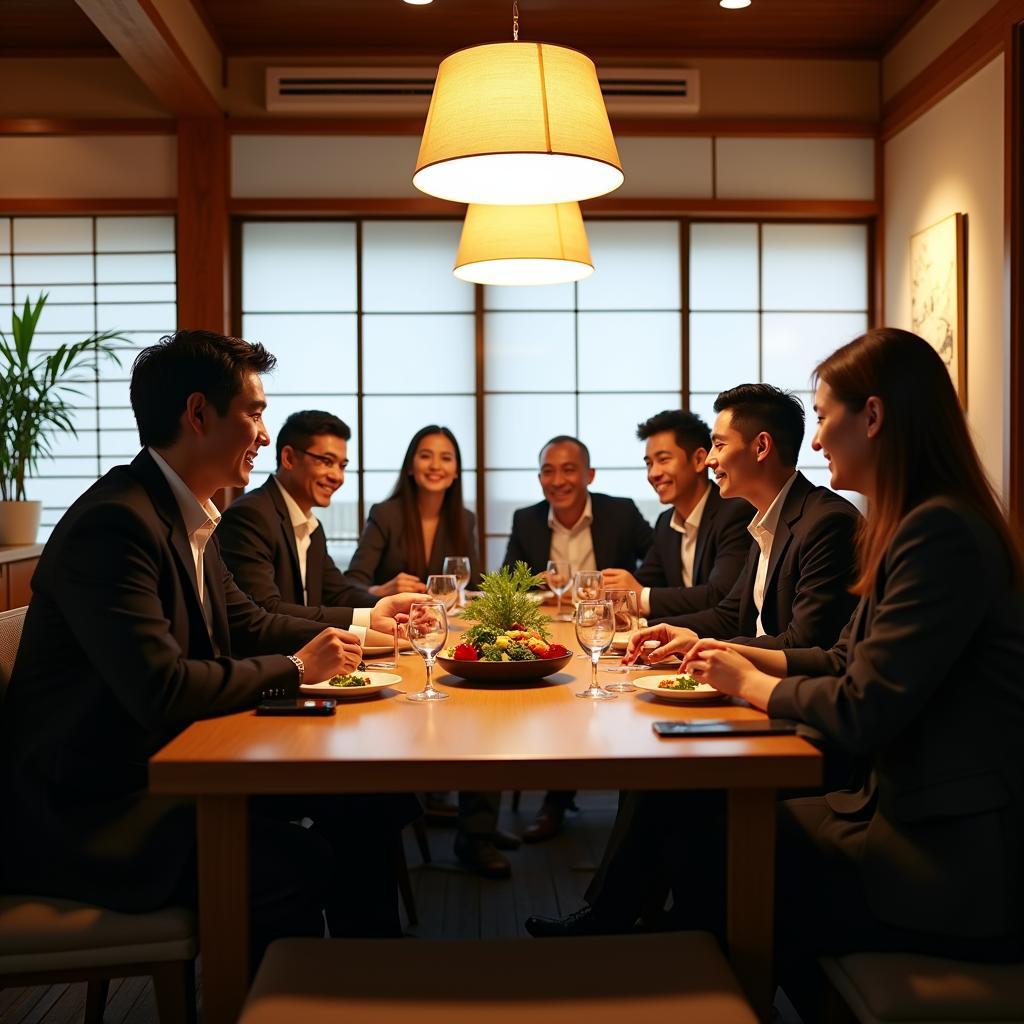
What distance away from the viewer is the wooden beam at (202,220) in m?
5.12

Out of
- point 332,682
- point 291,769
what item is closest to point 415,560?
point 332,682

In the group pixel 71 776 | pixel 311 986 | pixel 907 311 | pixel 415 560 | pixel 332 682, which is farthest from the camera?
pixel 907 311

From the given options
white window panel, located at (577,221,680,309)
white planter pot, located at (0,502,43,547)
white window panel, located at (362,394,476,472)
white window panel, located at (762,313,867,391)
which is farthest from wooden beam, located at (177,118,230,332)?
white window panel, located at (762,313,867,391)

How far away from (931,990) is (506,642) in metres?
0.94

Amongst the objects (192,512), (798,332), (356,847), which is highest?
(798,332)

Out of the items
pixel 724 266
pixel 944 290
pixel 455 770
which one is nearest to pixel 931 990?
pixel 455 770

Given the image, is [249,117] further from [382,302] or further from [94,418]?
[94,418]

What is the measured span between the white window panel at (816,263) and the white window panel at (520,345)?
1.05 meters

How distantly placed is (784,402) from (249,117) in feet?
11.5

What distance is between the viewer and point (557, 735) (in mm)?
1571

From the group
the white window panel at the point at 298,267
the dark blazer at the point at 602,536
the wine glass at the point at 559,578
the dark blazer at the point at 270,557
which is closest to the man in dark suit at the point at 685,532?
the dark blazer at the point at 602,536

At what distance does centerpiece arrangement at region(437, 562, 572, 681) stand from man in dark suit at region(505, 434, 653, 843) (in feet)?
5.78

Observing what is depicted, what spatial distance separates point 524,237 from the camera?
295 cm

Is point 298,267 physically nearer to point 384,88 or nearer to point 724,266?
point 384,88
